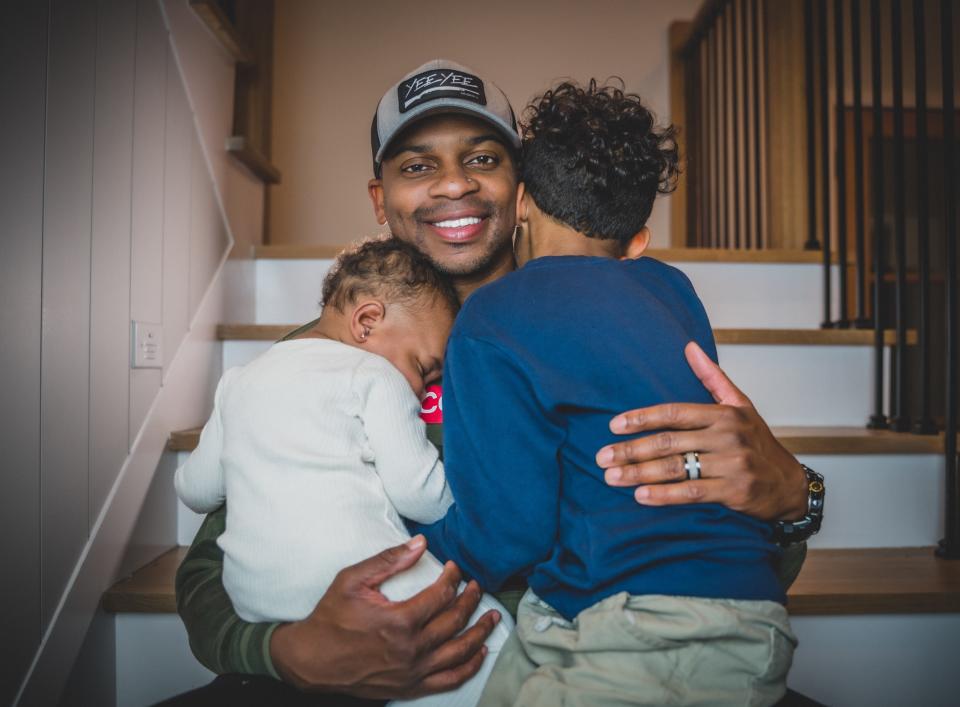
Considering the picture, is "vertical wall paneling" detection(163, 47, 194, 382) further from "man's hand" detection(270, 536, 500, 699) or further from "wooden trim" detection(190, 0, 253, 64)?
"man's hand" detection(270, 536, 500, 699)

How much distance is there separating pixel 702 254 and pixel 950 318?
75cm

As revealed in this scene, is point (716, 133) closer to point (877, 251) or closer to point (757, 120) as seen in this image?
point (757, 120)

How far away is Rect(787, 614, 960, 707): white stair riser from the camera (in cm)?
132

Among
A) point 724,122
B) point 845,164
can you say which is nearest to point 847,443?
point 845,164

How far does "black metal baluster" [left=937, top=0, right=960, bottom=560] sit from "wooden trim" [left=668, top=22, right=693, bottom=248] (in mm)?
2009

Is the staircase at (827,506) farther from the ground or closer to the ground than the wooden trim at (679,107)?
closer to the ground

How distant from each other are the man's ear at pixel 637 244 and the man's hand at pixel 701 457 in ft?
0.92

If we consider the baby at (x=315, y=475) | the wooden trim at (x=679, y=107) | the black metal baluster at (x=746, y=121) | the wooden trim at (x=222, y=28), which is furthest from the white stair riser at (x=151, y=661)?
the wooden trim at (x=679, y=107)

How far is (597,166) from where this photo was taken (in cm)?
104

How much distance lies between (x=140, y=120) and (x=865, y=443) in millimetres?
1800

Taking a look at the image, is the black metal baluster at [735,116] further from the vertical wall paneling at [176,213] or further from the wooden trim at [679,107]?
the vertical wall paneling at [176,213]

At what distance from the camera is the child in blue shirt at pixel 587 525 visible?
0.75 metres

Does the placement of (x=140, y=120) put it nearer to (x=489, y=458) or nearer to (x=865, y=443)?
(x=489, y=458)

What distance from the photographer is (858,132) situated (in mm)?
2100
